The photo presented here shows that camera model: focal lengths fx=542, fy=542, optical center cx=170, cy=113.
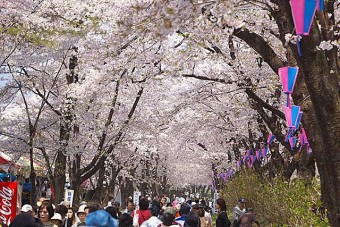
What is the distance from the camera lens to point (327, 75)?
211 inches

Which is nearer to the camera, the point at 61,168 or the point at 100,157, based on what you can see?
the point at 61,168

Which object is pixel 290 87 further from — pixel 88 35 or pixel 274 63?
pixel 88 35

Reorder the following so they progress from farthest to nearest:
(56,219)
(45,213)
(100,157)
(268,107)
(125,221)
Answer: (100,157), (268,107), (56,219), (45,213), (125,221)

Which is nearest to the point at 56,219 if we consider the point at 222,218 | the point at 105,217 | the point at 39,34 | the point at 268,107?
the point at 105,217

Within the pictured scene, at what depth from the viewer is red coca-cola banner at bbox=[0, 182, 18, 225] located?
33.5ft

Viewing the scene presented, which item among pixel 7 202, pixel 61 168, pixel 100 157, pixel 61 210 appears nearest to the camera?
pixel 61 210

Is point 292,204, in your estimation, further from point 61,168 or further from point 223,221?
point 61,168

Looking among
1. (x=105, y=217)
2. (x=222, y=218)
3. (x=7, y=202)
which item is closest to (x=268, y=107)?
(x=222, y=218)

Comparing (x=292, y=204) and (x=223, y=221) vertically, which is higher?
(x=292, y=204)

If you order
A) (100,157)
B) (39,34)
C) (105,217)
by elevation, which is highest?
(39,34)

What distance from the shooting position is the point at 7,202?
33.6 ft

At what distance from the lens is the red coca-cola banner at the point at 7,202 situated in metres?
10.2

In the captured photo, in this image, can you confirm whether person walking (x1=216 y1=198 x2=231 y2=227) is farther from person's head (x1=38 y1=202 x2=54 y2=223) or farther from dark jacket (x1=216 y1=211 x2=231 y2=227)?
person's head (x1=38 y1=202 x2=54 y2=223)

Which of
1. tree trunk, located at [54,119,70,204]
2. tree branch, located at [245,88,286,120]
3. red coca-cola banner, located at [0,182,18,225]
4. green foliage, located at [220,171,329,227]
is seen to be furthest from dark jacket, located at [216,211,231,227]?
tree trunk, located at [54,119,70,204]
